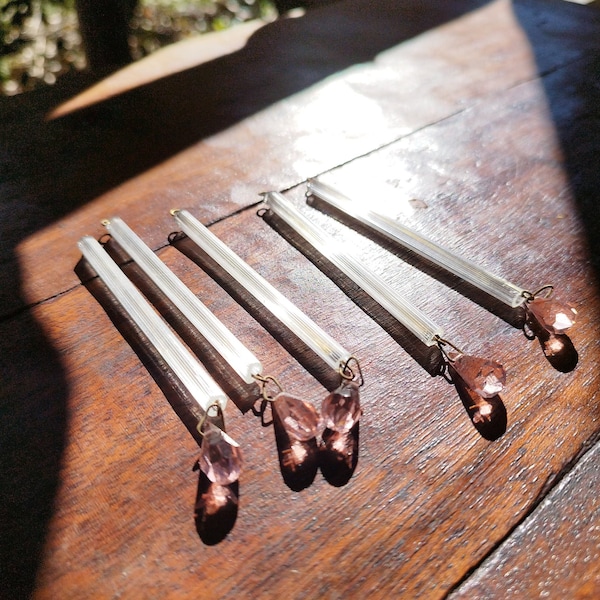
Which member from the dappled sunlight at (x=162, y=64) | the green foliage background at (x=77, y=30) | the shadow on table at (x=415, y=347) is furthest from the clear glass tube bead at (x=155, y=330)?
the green foliage background at (x=77, y=30)

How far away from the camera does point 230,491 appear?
573mm

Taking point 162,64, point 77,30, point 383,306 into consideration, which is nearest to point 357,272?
point 383,306

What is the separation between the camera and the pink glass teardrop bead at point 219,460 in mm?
568

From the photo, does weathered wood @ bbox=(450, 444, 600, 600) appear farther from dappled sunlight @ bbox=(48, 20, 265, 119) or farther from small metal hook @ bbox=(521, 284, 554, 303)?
dappled sunlight @ bbox=(48, 20, 265, 119)

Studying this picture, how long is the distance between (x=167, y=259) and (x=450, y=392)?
0.43m

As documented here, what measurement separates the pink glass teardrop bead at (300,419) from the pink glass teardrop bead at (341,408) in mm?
11

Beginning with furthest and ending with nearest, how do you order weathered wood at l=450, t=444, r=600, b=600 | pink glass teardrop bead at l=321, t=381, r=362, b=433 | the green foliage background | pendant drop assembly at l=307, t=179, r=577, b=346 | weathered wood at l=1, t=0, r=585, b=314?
the green foliage background, weathered wood at l=1, t=0, r=585, b=314, pendant drop assembly at l=307, t=179, r=577, b=346, pink glass teardrop bead at l=321, t=381, r=362, b=433, weathered wood at l=450, t=444, r=600, b=600

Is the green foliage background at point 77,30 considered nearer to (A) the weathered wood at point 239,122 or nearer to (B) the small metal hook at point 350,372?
(A) the weathered wood at point 239,122

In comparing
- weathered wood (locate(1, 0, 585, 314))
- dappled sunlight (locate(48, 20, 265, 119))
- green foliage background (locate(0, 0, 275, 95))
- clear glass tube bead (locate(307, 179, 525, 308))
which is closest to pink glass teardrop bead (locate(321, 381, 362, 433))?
clear glass tube bead (locate(307, 179, 525, 308))

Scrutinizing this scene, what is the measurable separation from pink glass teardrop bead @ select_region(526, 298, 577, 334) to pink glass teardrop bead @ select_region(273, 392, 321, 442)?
12.1 inches

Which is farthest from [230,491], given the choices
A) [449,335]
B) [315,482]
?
[449,335]

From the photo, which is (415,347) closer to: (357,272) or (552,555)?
(357,272)

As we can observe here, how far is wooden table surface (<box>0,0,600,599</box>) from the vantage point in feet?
1.74

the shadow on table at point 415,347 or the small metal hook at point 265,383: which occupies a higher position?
the small metal hook at point 265,383
